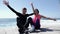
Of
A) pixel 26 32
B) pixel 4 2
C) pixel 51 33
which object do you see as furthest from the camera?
pixel 51 33

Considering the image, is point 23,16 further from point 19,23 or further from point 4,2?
point 4,2

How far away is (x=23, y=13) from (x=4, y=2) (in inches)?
42.3

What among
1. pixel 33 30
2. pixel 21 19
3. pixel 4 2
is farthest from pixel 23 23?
pixel 33 30

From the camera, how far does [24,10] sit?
8883mm

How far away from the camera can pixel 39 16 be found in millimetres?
11531

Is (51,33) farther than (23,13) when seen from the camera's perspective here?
Yes

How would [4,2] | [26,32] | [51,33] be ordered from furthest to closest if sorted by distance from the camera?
[51,33], [26,32], [4,2]

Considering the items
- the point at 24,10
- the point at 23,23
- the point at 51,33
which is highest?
the point at 24,10

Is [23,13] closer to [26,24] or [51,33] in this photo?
[26,24]

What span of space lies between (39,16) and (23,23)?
2.67m

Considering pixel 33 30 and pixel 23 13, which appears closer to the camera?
pixel 23 13

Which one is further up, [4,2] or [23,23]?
[4,2]

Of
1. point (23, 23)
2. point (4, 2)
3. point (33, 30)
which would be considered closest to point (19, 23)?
point (23, 23)

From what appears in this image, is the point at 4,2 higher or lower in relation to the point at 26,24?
higher
